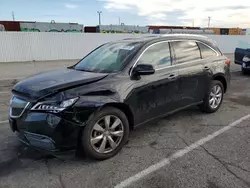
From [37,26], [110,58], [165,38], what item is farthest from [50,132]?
[37,26]

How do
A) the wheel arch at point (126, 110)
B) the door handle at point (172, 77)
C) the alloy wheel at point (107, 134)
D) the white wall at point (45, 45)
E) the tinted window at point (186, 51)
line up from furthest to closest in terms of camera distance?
the white wall at point (45, 45)
the tinted window at point (186, 51)
the door handle at point (172, 77)
the wheel arch at point (126, 110)
the alloy wheel at point (107, 134)

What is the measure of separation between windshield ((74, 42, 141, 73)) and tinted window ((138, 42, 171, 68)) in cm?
20

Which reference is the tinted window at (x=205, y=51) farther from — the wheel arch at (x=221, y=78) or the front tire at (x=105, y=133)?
the front tire at (x=105, y=133)

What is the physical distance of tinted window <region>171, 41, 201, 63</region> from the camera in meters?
4.34

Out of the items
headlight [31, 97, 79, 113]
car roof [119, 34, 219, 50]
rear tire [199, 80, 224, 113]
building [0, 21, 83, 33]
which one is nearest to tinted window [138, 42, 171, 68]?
car roof [119, 34, 219, 50]

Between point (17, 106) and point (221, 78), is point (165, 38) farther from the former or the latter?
point (17, 106)

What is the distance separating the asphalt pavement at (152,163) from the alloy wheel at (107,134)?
20 centimetres

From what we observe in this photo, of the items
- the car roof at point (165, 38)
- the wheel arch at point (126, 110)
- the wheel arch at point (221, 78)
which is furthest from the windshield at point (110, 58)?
the wheel arch at point (221, 78)

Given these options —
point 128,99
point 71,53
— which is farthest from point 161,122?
point 71,53

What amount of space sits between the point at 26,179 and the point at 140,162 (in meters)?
1.48

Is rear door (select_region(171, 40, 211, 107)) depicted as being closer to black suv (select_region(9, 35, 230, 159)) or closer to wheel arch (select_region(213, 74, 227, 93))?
black suv (select_region(9, 35, 230, 159))

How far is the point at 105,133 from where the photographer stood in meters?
3.26

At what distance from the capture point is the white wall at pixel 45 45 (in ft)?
55.6

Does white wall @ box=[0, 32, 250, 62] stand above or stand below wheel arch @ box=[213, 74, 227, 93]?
above
